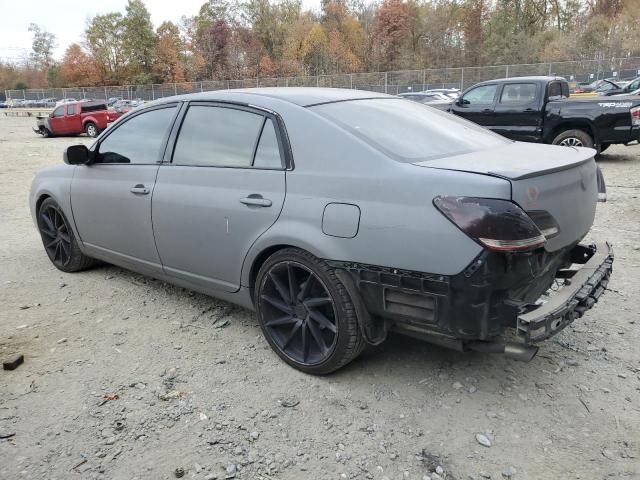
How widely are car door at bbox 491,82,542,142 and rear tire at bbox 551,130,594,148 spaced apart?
0.43 metres

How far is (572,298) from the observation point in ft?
8.66

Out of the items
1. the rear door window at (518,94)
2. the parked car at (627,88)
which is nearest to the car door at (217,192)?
the rear door window at (518,94)

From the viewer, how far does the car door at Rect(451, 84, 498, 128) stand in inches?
438

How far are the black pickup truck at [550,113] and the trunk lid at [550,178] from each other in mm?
7666

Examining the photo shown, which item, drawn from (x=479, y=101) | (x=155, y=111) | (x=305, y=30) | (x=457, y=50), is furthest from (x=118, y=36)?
(x=155, y=111)

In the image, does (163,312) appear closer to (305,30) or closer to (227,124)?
(227,124)

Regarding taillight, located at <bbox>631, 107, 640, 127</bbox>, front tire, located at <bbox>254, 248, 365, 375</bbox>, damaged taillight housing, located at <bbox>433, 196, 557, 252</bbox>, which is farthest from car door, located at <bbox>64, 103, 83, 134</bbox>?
damaged taillight housing, located at <bbox>433, 196, 557, 252</bbox>

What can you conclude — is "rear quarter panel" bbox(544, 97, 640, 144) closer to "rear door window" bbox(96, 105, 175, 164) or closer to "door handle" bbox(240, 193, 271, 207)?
"rear door window" bbox(96, 105, 175, 164)

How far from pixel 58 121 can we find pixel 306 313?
2357 centimetres

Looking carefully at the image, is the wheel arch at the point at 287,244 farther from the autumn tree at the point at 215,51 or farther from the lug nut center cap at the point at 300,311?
the autumn tree at the point at 215,51

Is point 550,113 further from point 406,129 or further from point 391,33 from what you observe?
point 391,33

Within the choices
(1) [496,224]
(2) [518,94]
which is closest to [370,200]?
(1) [496,224]

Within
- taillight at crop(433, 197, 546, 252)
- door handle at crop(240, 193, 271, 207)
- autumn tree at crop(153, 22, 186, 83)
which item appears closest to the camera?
taillight at crop(433, 197, 546, 252)

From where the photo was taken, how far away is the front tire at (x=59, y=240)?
488cm
